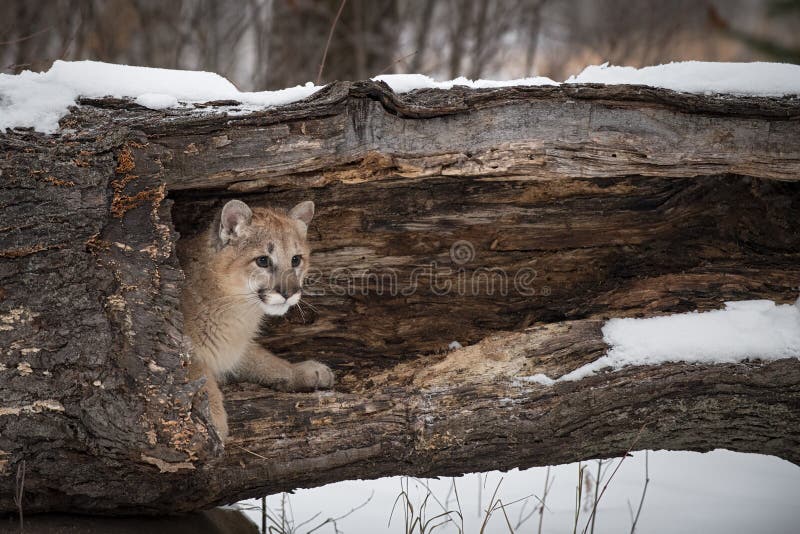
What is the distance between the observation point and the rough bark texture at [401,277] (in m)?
3.06

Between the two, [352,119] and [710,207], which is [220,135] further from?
[710,207]

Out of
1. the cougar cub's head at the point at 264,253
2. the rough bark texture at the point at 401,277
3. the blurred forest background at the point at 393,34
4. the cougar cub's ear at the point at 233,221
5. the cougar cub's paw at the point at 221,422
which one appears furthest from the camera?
the blurred forest background at the point at 393,34

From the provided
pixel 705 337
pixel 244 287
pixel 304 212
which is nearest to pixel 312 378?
pixel 244 287

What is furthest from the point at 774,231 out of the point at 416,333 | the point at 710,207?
the point at 416,333

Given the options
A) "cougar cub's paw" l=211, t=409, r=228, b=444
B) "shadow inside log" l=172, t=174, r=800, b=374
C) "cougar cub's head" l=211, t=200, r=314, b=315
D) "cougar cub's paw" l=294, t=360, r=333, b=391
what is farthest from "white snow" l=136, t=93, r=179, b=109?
"cougar cub's paw" l=294, t=360, r=333, b=391

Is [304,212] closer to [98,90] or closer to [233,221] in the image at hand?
[233,221]

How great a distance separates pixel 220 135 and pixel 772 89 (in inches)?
120

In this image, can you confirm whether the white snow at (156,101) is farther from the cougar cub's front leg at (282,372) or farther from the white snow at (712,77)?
the white snow at (712,77)

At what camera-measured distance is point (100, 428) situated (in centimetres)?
301

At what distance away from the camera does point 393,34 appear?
9422mm

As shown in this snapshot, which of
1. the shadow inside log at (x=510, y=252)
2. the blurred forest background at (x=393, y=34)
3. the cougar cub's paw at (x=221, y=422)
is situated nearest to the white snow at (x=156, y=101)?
the shadow inside log at (x=510, y=252)

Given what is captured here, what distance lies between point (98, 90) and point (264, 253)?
1342 mm

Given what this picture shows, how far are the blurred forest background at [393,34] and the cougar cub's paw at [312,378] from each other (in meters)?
4.46

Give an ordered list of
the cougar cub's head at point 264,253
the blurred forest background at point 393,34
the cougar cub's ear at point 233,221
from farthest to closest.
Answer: the blurred forest background at point 393,34 < the cougar cub's head at point 264,253 < the cougar cub's ear at point 233,221
